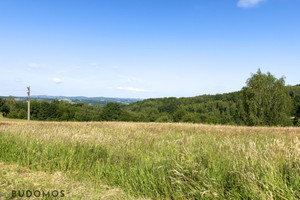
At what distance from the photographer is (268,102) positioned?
3478 cm

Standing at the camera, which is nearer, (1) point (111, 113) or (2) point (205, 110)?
(1) point (111, 113)

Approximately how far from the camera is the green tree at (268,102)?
3394 cm

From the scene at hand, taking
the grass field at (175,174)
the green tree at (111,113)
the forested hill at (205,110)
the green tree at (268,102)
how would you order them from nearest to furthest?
the grass field at (175,174), the green tree at (268,102), the green tree at (111,113), the forested hill at (205,110)

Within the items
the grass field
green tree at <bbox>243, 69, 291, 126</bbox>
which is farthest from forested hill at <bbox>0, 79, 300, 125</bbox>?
the grass field

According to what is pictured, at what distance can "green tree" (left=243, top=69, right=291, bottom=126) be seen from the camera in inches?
1336

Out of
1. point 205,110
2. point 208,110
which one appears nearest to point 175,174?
point 205,110

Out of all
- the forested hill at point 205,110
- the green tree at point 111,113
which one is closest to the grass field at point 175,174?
the green tree at point 111,113

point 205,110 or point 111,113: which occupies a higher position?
point 111,113

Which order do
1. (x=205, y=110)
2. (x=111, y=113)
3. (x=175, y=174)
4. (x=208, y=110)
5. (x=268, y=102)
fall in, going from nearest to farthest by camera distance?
1. (x=175, y=174)
2. (x=268, y=102)
3. (x=111, y=113)
4. (x=205, y=110)
5. (x=208, y=110)

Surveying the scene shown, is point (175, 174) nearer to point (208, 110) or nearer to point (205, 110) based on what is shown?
point (205, 110)

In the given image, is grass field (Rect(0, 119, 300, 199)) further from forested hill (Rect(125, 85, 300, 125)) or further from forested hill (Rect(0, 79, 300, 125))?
forested hill (Rect(125, 85, 300, 125))

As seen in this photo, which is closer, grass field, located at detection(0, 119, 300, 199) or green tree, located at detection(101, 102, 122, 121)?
grass field, located at detection(0, 119, 300, 199)

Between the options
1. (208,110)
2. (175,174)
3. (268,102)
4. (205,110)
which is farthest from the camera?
(208,110)

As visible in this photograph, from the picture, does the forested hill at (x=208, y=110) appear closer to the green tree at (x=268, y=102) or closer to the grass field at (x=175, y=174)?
the green tree at (x=268, y=102)
